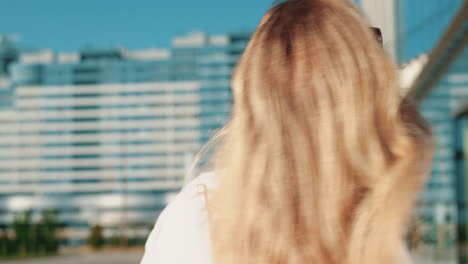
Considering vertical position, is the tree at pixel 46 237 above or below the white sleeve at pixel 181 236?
below

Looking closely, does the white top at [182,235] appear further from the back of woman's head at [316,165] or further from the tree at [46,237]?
the tree at [46,237]

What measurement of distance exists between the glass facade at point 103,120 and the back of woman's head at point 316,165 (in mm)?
85659

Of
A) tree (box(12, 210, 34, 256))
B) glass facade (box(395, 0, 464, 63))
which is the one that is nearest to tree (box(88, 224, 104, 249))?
tree (box(12, 210, 34, 256))

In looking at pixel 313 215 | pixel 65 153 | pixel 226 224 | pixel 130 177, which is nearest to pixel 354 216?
pixel 313 215

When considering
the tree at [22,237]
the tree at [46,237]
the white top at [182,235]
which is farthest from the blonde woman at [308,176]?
the tree at [46,237]

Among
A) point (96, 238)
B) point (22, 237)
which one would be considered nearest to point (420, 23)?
point (22, 237)

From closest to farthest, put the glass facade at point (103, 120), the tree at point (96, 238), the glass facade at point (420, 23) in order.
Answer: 1. the glass facade at point (420, 23)
2. the tree at point (96, 238)
3. the glass facade at point (103, 120)

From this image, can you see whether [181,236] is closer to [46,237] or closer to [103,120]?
[46,237]

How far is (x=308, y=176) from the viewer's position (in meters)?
0.87

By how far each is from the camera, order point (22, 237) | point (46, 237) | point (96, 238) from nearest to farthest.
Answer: point (22, 237)
point (46, 237)
point (96, 238)

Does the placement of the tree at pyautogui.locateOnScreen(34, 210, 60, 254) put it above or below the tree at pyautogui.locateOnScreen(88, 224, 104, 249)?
above

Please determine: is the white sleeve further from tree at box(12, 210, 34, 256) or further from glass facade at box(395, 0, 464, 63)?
tree at box(12, 210, 34, 256)

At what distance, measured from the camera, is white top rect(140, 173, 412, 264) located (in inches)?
34.0

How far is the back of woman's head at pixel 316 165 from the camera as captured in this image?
2.85 ft
